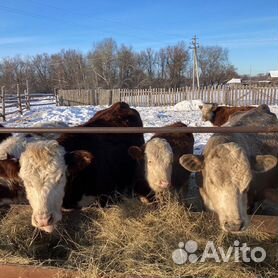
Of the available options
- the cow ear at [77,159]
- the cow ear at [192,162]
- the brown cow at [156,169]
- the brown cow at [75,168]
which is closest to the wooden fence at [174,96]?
the brown cow at [75,168]

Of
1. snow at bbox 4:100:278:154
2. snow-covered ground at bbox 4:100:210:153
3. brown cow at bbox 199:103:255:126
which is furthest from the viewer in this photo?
snow-covered ground at bbox 4:100:210:153

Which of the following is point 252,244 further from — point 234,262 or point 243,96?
point 243,96

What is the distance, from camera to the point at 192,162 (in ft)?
12.1

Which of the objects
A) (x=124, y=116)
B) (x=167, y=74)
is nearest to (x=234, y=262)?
(x=124, y=116)

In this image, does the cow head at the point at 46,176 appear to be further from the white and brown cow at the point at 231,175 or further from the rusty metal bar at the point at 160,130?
the white and brown cow at the point at 231,175

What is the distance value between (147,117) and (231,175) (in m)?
12.9

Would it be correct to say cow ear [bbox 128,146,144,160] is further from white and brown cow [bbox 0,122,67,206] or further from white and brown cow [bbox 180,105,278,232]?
white and brown cow [bbox 0,122,67,206]

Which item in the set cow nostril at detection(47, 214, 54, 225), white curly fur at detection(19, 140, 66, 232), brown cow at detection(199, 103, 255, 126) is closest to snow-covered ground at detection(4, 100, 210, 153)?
brown cow at detection(199, 103, 255, 126)

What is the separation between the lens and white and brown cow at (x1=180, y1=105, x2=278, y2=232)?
3.24 m

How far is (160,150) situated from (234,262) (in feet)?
5.43

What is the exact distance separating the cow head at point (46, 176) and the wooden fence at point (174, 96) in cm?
2228

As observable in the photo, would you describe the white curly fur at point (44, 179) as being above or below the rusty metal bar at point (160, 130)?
below

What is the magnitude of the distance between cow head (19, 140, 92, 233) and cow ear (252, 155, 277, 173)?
1.57 metres

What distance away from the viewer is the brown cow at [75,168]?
3.41 metres
